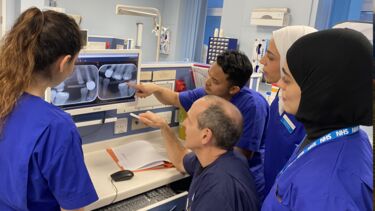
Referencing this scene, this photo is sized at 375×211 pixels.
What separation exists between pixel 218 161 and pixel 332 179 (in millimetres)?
619

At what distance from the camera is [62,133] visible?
3.03 ft

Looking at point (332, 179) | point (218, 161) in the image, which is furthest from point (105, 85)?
point (332, 179)

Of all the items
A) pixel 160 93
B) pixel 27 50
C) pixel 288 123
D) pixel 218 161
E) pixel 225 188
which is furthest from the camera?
pixel 160 93

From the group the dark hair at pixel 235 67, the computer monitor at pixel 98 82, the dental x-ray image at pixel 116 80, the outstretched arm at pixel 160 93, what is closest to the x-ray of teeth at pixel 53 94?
the computer monitor at pixel 98 82

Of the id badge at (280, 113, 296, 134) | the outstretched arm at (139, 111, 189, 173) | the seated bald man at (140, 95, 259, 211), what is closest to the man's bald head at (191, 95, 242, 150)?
the seated bald man at (140, 95, 259, 211)

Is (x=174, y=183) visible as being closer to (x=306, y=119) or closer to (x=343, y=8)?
(x=306, y=119)

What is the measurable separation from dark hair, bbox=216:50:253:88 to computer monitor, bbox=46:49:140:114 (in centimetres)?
46

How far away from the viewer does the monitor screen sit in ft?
4.92

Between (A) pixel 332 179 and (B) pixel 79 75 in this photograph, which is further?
(B) pixel 79 75

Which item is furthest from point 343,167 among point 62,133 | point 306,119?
point 62,133

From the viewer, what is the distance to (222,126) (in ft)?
4.42

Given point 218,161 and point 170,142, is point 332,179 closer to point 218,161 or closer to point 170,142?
point 218,161

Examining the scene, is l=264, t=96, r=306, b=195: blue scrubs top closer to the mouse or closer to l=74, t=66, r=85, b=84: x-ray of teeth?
the mouse

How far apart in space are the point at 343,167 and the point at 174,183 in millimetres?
1214
